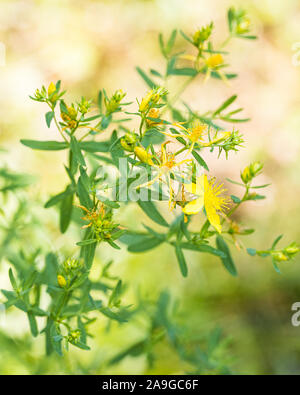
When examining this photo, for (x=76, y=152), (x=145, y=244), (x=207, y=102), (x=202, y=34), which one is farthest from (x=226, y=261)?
(x=207, y=102)

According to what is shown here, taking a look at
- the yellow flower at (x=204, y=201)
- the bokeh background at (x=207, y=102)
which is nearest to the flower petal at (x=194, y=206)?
the yellow flower at (x=204, y=201)

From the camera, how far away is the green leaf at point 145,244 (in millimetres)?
1109

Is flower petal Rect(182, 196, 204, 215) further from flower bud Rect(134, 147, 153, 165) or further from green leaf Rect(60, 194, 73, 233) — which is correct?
green leaf Rect(60, 194, 73, 233)

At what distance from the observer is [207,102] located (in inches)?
119

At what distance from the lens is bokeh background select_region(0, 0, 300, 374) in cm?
232

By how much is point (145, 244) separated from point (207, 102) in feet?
6.88

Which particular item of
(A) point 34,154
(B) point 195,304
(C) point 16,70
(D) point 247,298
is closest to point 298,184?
(D) point 247,298

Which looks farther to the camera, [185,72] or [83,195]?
[185,72]

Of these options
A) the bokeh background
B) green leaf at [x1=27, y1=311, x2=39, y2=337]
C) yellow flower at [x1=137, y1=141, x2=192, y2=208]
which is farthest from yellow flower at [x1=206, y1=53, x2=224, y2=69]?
the bokeh background

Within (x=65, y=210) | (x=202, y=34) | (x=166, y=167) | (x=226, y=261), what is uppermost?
(x=202, y=34)

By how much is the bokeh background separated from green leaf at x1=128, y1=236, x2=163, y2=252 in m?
0.99

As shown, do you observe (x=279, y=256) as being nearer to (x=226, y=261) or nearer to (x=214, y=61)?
(x=226, y=261)

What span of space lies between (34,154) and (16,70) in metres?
0.64

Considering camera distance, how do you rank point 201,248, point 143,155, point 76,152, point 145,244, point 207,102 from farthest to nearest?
point 207,102
point 145,244
point 201,248
point 76,152
point 143,155
